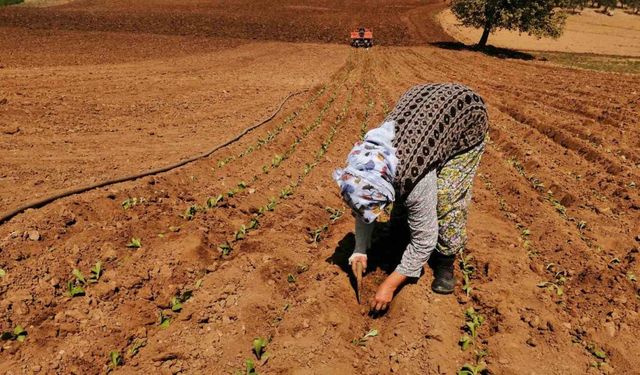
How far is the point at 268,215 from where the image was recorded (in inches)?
210

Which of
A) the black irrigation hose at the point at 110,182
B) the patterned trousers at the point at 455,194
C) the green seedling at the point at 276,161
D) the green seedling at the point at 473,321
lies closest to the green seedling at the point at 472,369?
the green seedling at the point at 473,321

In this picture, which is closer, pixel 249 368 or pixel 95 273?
pixel 249 368

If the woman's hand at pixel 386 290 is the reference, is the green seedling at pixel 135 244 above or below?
below

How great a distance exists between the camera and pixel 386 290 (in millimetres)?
3494

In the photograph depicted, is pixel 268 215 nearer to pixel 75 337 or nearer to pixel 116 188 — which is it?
pixel 116 188

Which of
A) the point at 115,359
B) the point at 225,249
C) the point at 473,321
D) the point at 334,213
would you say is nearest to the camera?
the point at 115,359

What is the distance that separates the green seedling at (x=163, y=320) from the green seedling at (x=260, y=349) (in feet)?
2.63

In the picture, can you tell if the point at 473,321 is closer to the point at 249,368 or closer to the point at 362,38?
the point at 249,368

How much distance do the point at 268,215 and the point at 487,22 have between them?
2506 cm

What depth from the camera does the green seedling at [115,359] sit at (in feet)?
10.7

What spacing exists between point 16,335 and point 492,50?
2807cm

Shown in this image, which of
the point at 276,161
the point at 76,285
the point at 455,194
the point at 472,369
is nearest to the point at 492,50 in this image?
the point at 276,161

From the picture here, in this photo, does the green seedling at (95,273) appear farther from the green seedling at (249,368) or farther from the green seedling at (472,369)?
the green seedling at (472,369)

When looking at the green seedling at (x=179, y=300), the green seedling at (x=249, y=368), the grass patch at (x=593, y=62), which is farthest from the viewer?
the grass patch at (x=593, y=62)
